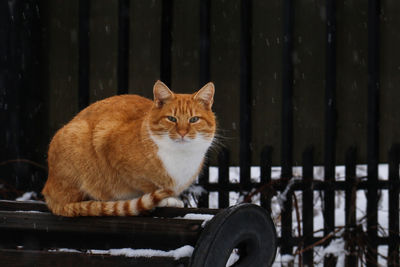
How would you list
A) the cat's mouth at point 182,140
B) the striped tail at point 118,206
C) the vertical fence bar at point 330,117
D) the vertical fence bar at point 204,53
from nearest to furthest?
the striped tail at point 118,206 < the cat's mouth at point 182,140 < the vertical fence bar at point 204,53 < the vertical fence bar at point 330,117

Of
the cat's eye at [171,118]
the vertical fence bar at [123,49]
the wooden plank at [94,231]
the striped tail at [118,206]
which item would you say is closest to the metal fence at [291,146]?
the vertical fence bar at [123,49]

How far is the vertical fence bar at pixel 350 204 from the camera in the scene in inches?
166

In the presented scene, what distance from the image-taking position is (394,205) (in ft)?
14.3

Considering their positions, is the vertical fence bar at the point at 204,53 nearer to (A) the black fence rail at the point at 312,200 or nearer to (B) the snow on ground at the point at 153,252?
(A) the black fence rail at the point at 312,200

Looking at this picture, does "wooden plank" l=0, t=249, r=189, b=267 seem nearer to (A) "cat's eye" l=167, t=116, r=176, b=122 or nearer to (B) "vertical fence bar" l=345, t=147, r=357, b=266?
(A) "cat's eye" l=167, t=116, r=176, b=122

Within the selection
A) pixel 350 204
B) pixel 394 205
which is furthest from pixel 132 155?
pixel 394 205

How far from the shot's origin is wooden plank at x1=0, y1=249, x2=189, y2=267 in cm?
178

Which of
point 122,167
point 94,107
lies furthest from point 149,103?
point 122,167

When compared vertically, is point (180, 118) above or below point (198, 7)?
below

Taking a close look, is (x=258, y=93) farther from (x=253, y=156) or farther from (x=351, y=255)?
(x=351, y=255)

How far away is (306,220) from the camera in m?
4.31

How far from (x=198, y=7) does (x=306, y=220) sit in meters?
2.10

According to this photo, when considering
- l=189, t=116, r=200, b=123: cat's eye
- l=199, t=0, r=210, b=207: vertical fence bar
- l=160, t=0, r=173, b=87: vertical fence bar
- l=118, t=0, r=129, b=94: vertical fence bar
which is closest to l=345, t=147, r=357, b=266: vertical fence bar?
l=199, t=0, r=210, b=207: vertical fence bar

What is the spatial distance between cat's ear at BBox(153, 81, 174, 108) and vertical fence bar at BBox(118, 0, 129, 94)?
1.80m
